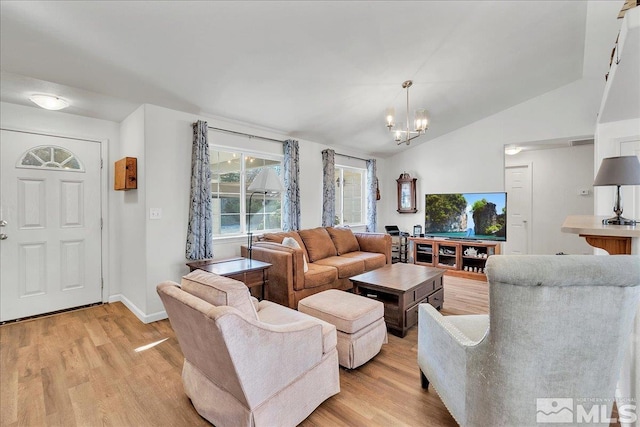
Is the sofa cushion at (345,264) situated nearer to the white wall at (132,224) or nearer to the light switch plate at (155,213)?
the light switch plate at (155,213)

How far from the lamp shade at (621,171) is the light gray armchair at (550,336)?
1089 millimetres

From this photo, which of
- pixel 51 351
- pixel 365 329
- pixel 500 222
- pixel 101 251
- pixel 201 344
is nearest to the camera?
pixel 201 344

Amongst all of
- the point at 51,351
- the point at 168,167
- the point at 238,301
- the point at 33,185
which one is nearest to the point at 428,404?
the point at 238,301

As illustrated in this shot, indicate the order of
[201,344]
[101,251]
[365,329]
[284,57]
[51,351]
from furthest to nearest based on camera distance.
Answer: [101,251], [284,57], [51,351], [365,329], [201,344]

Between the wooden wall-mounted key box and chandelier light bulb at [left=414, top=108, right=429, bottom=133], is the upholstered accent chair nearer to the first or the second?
the wooden wall-mounted key box

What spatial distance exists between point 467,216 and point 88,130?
227 inches

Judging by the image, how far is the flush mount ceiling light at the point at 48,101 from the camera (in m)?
2.66

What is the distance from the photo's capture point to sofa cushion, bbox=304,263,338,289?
3.36 metres

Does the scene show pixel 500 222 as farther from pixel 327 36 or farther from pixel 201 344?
pixel 201 344

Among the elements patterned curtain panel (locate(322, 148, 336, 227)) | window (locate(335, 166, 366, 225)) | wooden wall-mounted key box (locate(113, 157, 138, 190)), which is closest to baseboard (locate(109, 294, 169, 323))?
wooden wall-mounted key box (locate(113, 157, 138, 190))

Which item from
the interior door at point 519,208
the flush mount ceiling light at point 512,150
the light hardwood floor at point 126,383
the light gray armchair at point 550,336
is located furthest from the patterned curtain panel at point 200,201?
the interior door at point 519,208

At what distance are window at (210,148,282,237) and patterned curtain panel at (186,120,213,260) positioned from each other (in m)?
0.36

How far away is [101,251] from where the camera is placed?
358 centimetres

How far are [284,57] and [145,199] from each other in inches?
79.7
